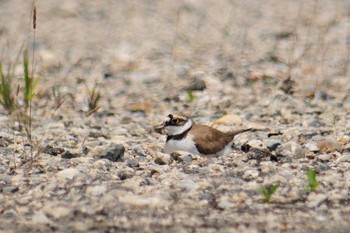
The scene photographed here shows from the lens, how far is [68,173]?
6.19m

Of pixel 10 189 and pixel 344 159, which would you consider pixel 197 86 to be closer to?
pixel 344 159

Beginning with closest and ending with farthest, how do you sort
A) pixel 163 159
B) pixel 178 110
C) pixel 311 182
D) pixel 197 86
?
pixel 311 182 < pixel 163 159 < pixel 178 110 < pixel 197 86

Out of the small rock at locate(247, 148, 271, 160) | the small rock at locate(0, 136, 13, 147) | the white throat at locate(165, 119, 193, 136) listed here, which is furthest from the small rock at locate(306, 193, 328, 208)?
the small rock at locate(0, 136, 13, 147)

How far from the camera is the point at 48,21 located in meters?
13.3

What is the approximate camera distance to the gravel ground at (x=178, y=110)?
18.4 feet

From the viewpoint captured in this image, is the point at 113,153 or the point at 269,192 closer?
the point at 269,192

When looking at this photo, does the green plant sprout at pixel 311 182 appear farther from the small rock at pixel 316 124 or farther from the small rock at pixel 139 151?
the small rock at pixel 316 124

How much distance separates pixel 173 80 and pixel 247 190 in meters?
4.57

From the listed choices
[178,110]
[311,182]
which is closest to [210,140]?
[311,182]

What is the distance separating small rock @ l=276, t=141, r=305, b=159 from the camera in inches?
272

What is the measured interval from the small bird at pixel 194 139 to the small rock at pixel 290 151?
1.82 ft

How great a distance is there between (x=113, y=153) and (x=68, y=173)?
2.38 ft

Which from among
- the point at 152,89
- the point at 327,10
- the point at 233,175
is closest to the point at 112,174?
the point at 233,175

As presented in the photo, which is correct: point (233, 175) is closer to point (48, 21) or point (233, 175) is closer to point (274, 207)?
point (274, 207)
